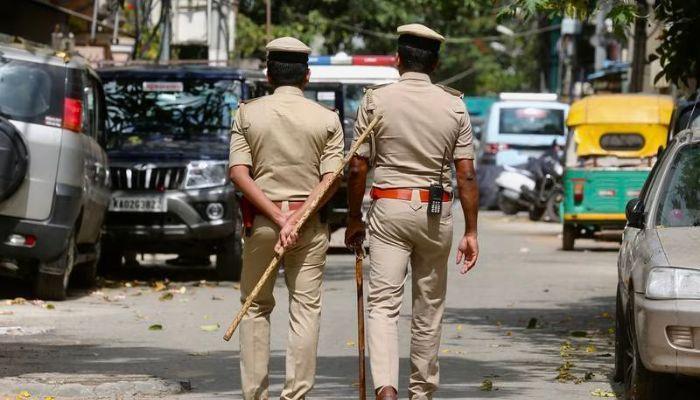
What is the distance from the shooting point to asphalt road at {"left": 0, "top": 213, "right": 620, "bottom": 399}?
9227 millimetres

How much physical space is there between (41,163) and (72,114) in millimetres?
550

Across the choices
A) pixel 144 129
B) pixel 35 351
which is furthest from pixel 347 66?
pixel 35 351

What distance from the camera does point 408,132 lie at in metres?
7.73

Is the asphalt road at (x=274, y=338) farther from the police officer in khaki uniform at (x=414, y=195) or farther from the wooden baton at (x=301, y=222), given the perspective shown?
the wooden baton at (x=301, y=222)

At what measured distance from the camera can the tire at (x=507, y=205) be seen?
34.6 metres

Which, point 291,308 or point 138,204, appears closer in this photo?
point 291,308

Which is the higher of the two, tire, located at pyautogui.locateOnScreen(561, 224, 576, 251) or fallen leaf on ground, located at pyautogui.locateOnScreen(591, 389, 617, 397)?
fallen leaf on ground, located at pyautogui.locateOnScreen(591, 389, 617, 397)

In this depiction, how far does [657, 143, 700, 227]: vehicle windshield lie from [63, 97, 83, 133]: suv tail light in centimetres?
640

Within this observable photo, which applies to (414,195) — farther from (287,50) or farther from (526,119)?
(526,119)

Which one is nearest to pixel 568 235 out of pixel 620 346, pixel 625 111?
pixel 625 111

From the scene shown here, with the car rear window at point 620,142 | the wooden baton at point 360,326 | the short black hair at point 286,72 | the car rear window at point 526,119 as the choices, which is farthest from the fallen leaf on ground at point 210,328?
the car rear window at point 526,119

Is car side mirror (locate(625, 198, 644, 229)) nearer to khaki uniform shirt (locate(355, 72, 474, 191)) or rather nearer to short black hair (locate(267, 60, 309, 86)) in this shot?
khaki uniform shirt (locate(355, 72, 474, 191))

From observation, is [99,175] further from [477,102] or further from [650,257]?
[477,102]

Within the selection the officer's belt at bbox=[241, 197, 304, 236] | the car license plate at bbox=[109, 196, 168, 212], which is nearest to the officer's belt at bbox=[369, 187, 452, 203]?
the officer's belt at bbox=[241, 197, 304, 236]
